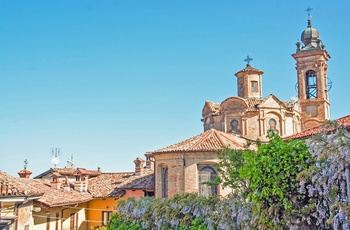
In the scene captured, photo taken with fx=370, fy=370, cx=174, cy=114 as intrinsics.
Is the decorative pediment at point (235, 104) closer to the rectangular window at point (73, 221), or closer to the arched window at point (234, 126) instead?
the arched window at point (234, 126)

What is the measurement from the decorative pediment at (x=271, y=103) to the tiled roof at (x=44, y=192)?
17.0 metres

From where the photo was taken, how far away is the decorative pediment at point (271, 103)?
32.6 metres

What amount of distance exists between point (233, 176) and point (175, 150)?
519 inches

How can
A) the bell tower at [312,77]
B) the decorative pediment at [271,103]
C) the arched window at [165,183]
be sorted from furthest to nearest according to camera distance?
the bell tower at [312,77]
the decorative pediment at [271,103]
the arched window at [165,183]

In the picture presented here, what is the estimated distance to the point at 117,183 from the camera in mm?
33594

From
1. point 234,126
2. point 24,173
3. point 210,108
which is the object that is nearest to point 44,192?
point 24,173

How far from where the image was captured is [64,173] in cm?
3675

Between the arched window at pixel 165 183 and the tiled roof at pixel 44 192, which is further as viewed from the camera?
the arched window at pixel 165 183

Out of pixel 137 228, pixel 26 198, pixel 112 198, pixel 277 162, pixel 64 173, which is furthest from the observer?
pixel 64 173

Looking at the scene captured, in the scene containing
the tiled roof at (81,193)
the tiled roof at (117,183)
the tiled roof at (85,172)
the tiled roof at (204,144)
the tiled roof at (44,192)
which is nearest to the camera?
the tiled roof at (44,192)

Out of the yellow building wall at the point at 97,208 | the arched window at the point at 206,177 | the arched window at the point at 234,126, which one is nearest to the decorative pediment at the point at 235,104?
the arched window at the point at 234,126

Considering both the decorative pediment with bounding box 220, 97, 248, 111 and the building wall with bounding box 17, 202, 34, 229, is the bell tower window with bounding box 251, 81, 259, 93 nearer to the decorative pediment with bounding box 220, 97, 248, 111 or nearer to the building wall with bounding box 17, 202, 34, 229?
the decorative pediment with bounding box 220, 97, 248, 111

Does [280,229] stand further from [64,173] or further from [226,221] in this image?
[64,173]

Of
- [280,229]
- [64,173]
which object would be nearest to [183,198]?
[280,229]
